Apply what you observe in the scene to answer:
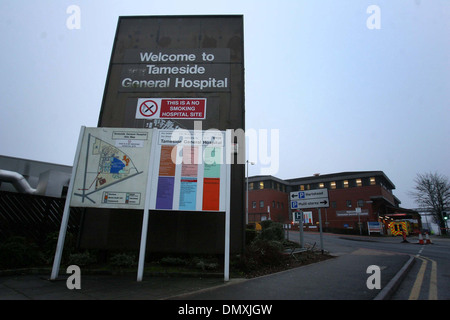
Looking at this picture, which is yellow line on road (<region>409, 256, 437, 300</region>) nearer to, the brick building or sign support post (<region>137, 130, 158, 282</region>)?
sign support post (<region>137, 130, 158, 282</region>)

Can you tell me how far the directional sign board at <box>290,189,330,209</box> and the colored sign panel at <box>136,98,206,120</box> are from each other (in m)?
7.75

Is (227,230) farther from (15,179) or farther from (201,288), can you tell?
(15,179)

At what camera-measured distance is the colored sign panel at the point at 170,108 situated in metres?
8.96

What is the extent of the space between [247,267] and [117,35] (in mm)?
10504

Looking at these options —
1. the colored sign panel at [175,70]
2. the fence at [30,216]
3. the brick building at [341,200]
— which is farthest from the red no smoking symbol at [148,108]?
the brick building at [341,200]

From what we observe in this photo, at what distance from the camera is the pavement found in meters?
4.63

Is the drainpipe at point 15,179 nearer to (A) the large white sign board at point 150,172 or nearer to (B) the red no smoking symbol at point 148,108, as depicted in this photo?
(B) the red no smoking symbol at point 148,108

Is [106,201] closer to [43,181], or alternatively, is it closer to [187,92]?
[187,92]

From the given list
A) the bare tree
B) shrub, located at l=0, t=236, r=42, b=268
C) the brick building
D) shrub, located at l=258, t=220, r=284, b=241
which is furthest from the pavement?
the bare tree

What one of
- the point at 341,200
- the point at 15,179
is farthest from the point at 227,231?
the point at 341,200

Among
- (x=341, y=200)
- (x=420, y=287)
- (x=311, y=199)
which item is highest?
(x=341, y=200)

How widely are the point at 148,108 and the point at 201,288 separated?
6.53m

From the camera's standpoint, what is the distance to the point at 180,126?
8.80 m

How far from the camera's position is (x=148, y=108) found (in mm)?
9109
